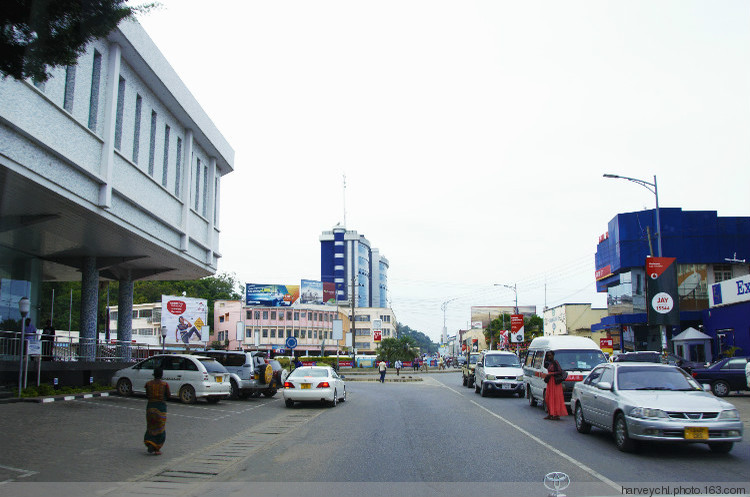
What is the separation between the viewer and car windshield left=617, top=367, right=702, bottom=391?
11.7m

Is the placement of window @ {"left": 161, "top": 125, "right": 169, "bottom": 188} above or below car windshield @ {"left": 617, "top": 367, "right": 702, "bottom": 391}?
above

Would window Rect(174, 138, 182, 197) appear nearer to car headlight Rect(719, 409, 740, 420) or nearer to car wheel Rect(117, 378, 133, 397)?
car wheel Rect(117, 378, 133, 397)

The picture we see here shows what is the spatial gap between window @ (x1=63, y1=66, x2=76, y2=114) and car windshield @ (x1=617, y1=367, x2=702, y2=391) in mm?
15180

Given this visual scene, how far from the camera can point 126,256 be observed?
26547mm

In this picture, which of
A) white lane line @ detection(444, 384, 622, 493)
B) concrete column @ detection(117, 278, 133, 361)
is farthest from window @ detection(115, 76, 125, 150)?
white lane line @ detection(444, 384, 622, 493)

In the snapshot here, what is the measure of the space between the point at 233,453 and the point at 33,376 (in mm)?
11979

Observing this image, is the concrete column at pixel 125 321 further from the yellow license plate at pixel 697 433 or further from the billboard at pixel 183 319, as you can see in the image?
the yellow license plate at pixel 697 433

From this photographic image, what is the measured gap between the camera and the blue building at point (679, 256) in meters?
51.6

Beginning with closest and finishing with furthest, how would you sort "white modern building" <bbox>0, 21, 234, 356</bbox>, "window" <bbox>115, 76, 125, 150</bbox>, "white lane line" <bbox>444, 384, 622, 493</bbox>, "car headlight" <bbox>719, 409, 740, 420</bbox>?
"white lane line" <bbox>444, 384, 622, 493</bbox>
"car headlight" <bbox>719, 409, 740, 420</bbox>
"white modern building" <bbox>0, 21, 234, 356</bbox>
"window" <bbox>115, 76, 125, 150</bbox>

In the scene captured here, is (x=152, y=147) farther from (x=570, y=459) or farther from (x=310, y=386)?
(x=570, y=459)

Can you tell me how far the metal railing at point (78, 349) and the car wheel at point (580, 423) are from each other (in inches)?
625

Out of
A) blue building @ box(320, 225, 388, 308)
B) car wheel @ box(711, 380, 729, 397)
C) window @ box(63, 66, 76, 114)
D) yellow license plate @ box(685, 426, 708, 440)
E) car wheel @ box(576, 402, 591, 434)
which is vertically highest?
blue building @ box(320, 225, 388, 308)

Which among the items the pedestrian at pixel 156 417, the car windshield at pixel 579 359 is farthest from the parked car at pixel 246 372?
the pedestrian at pixel 156 417

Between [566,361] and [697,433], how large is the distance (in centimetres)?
928
